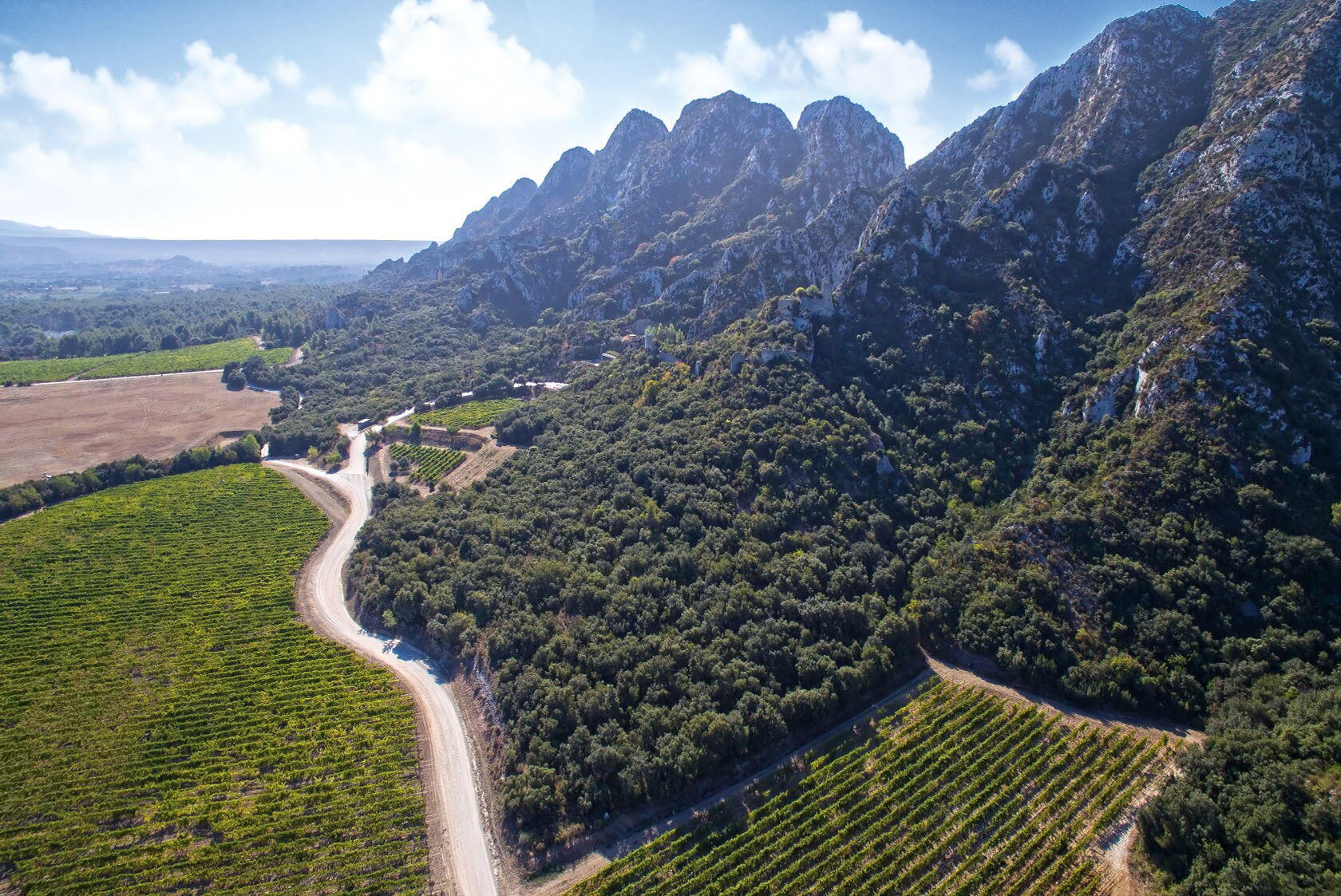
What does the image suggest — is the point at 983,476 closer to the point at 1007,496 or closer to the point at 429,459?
the point at 1007,496

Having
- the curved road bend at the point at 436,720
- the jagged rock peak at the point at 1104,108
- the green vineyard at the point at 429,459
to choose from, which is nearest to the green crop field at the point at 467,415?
the green vineyard at the point at 429,459

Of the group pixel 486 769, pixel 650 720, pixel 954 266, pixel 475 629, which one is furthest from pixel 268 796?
pixel 954 266

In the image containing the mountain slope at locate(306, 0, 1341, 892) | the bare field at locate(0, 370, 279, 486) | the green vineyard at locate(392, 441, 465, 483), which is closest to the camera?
the mountain slope at locate(306, 0, 1341, 892)

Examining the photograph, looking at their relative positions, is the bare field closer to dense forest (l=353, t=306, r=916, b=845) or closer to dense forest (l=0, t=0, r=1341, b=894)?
dense forest (l=0, t=0, r=1341, b=894)

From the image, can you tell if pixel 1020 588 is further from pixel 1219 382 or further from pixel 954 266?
pixel 954 266

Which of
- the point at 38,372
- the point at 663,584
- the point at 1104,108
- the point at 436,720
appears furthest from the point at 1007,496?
the point at 38,372

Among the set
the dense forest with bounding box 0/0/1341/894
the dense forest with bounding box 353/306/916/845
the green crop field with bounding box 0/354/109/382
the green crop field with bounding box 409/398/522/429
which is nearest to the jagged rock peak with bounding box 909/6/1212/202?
the dense forest with bounding box 0/0/1341/894
